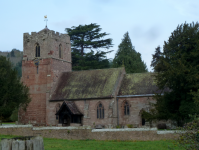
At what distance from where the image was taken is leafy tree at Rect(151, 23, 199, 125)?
1128 inches

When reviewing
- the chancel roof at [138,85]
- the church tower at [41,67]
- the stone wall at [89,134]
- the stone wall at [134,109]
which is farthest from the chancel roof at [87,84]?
the stone wall at [89,134]

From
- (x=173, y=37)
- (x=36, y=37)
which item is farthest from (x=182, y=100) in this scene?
(x=36, y=37)

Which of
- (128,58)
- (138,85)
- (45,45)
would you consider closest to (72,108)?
(138,85)

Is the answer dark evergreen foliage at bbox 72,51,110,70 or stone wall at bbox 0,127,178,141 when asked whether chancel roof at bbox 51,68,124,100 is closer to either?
stone wall at bbox 0,127,178,141

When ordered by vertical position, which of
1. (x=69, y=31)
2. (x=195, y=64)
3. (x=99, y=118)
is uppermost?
(x=69, y=31)

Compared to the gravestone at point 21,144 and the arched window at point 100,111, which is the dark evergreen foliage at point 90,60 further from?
the gravestone at point 21,144

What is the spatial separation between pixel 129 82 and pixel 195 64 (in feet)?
47.3

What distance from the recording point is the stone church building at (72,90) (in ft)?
134

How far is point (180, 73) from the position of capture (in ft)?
92.6

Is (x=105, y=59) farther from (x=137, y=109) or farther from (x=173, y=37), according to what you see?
(x=173, y=37)

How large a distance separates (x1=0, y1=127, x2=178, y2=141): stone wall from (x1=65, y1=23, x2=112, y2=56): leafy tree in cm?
3922

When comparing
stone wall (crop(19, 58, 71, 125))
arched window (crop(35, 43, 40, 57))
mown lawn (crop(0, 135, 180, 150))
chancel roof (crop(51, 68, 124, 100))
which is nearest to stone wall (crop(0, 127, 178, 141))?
mown lawn (crop(0, 135, 180, 150))

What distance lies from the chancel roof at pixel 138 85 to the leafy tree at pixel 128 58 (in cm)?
1658

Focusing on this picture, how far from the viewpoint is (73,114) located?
40.7m
